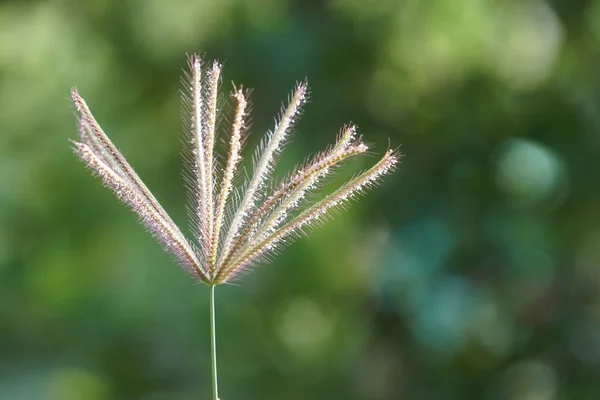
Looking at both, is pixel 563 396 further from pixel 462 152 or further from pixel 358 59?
pixel 358 59

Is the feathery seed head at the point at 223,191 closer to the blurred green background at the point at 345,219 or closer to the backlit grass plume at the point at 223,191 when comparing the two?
the backlit grass plume at the point at 223,191

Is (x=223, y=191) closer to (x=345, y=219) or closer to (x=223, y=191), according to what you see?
(x=223, y=191)

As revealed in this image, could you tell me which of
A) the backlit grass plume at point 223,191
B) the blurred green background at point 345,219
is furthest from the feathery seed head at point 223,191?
the blurred green background at point 345,219

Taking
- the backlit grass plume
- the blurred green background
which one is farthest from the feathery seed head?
the blurred green background

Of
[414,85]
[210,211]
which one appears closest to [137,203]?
[210,211]

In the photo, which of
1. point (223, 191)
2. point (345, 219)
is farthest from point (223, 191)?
point (345, 219)

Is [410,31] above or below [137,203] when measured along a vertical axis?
above

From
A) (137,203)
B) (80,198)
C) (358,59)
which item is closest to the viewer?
(137,203)

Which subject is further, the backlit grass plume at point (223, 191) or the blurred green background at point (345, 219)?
the blurred green background at point (345, 219)
